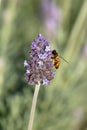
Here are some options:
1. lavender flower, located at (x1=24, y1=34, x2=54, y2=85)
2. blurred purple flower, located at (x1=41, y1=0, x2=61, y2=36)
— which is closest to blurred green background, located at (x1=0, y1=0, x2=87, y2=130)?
blurred purple flower, located at (x1=41, y1=0, x2=61, y2=36)

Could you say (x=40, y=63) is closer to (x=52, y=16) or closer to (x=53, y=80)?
(x=53, y=80)

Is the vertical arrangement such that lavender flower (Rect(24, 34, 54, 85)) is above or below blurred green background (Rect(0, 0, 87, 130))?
below

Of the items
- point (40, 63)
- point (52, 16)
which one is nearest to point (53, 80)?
point (52, 16)

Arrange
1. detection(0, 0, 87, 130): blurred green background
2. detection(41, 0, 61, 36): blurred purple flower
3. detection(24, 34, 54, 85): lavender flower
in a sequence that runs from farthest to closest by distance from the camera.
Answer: detection(41, 0, 61, 36): blurred purple flower < detection(0, 0, 87, 130): blurred green background < detection(24, 34, 54, 85): lavender flower

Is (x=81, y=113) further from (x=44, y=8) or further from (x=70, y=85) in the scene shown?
(x=44, y=8)

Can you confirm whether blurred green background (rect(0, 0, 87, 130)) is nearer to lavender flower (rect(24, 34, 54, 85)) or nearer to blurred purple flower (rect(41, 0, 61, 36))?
blurred purple flower (rect(41, 0, 61, 36))

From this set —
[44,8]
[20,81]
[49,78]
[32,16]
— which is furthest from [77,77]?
[49,78]

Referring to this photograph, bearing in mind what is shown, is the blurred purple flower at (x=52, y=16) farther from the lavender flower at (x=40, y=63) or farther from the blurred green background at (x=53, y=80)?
the lavender flower at (x=40, y=63)
